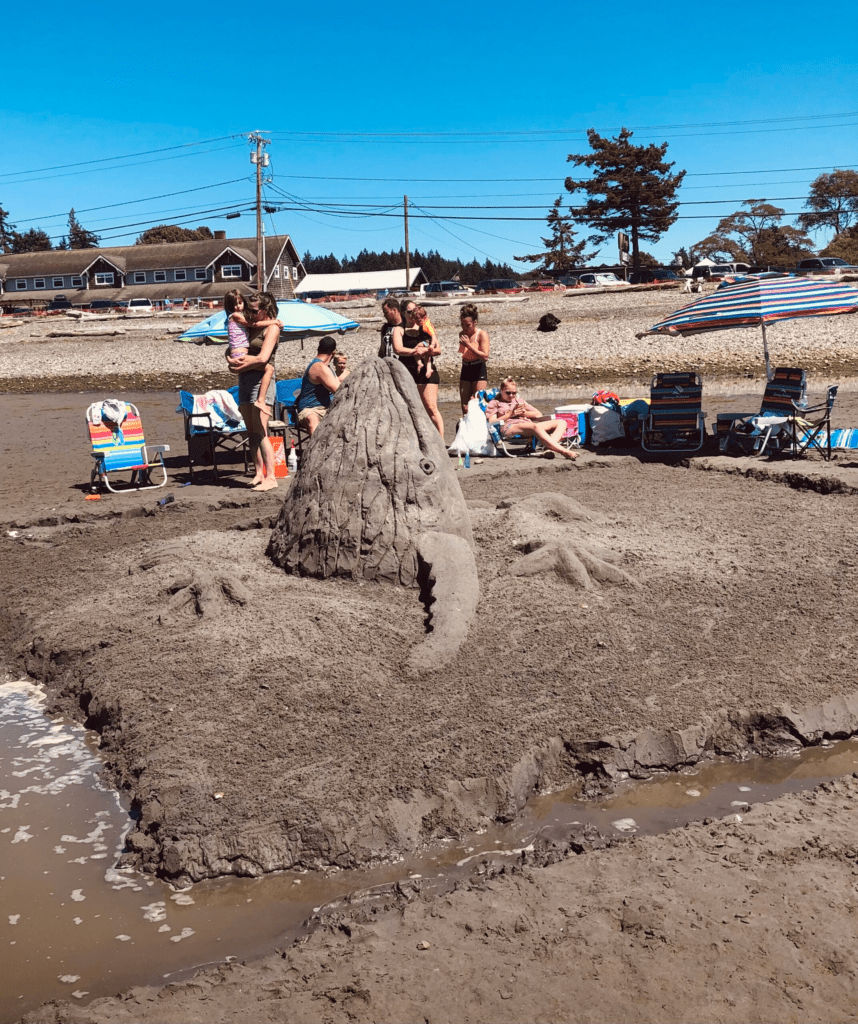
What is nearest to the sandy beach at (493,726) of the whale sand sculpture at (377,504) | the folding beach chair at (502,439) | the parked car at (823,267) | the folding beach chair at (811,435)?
the whale sand sculpture at (377,504)

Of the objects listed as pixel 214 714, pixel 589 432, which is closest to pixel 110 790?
pixel 214 714

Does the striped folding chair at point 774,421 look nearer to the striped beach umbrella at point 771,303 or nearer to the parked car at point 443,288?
the striped beach umbrella at point 771,303

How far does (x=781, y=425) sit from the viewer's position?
34.9 feet

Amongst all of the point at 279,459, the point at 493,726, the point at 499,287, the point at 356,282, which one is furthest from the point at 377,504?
the point at 356,282

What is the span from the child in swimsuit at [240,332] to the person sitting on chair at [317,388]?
0.83 meters

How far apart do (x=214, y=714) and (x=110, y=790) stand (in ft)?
1.97

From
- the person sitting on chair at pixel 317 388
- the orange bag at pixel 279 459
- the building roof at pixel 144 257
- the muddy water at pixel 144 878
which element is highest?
the building roof at pixel 144 257

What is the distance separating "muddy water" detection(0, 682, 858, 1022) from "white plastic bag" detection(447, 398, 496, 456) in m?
7.20

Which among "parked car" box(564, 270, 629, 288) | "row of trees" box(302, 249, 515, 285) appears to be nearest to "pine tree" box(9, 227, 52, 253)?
"row of trees" box(302, 249, 515, 285)

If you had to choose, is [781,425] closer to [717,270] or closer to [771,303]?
[771,303]

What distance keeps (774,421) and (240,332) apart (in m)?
6.10

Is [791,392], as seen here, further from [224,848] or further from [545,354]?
[545,354]

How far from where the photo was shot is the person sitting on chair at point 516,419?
1145 cm

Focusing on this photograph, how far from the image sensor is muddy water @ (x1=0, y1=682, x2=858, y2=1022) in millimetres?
3307
